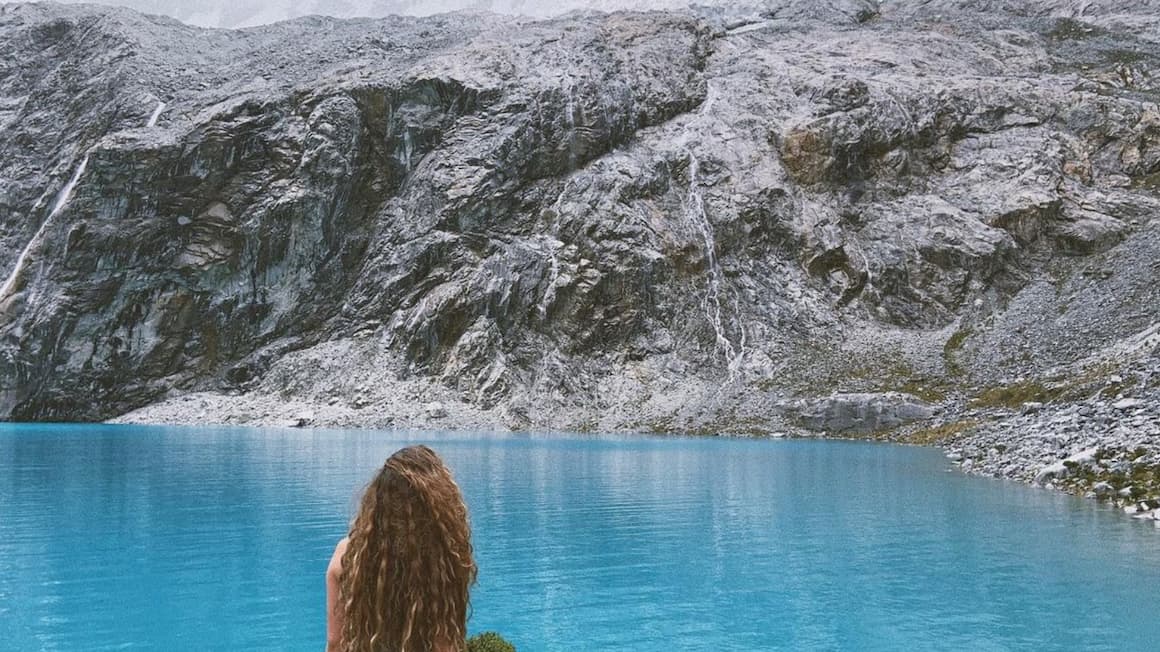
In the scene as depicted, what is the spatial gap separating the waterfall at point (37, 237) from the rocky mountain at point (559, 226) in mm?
604

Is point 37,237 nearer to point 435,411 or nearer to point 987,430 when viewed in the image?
point 435,411

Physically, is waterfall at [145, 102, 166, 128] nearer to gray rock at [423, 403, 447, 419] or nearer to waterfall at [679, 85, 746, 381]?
gray rock at [423, 403, 447, 419]

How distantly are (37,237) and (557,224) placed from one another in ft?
212

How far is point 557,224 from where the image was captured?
10631 cm

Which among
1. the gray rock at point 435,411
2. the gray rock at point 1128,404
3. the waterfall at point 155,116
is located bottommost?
the gray rock at point 435,411

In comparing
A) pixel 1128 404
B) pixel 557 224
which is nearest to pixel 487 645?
pixel 1128 404

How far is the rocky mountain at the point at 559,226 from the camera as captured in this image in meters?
95.1

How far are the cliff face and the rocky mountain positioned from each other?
1.21 feet

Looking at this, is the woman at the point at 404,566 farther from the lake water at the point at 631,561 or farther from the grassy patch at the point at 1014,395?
the grassy patch at the point at 1014,395

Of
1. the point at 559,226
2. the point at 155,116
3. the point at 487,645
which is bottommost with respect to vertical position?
the point at 487,645

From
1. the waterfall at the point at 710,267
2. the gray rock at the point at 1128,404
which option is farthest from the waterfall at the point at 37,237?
the gray rock at the point at 1128,404

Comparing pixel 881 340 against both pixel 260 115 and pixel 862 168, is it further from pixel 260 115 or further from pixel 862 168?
pixel 260 115

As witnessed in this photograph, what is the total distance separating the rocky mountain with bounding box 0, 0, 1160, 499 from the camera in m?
95.1

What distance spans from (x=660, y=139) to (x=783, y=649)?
349ft
